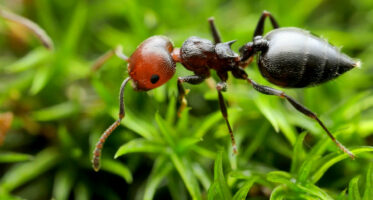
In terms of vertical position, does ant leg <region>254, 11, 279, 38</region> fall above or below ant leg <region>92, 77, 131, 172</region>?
above

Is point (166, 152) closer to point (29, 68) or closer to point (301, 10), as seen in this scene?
point (29, 68)

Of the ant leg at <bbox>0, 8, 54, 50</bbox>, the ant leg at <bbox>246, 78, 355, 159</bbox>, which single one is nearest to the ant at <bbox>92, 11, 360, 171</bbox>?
the ant leg at <bbox>246, 78, 355, 159</bbox>

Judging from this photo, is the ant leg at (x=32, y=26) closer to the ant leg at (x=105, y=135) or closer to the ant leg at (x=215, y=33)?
the ant leg at (x=105, y=135)

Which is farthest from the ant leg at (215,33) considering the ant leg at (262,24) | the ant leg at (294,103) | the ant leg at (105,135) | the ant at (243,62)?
the ant leg at (105,135)

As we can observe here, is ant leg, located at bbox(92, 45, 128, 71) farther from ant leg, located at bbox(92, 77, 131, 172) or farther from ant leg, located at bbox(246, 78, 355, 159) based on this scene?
ant leg, located at bbox(246, 78, 355, 159)

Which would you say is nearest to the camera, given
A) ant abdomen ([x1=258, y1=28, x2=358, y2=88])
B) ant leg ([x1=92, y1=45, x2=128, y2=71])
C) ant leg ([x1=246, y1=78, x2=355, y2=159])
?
ant leg ([x1=246, y1=78, x2=355, y2=159])

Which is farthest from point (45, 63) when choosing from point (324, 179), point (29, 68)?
point (324, 179)
